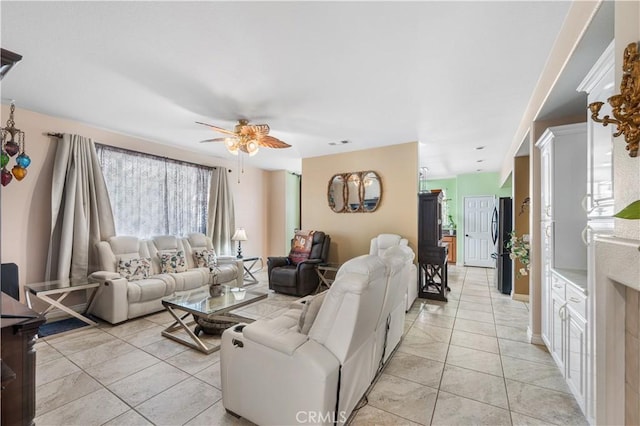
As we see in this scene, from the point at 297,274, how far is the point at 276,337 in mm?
2981

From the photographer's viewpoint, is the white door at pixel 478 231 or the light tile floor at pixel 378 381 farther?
the white door at pixel 478 231

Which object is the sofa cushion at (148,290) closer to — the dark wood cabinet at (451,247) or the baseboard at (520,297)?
the baseboard at (520,297)

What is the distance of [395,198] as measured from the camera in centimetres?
491

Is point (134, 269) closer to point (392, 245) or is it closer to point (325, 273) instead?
point (325, 273)

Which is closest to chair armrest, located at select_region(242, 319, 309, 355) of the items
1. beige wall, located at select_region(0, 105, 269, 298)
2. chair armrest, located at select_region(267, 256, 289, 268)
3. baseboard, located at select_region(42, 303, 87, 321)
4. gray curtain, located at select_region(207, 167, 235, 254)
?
chair armrest, located at select_region(267, 256, 289, 268)

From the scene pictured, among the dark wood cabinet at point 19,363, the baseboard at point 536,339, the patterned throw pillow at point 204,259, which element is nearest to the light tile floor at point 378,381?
the baseboard at point 536,339

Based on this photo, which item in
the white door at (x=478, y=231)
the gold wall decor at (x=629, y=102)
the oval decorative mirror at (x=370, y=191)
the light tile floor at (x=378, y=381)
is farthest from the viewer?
the white door at (x=478, y=231)

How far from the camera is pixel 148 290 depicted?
370 cm

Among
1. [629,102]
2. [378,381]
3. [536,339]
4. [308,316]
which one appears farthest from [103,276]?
[536,339]

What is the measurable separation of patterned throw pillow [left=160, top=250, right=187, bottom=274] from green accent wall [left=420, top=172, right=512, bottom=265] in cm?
682

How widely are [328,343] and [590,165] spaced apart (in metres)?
1.99

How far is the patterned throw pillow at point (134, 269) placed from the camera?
3.82 m

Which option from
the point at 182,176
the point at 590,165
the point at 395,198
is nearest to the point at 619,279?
the point at 590,165

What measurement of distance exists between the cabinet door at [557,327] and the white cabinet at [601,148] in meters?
0.88
